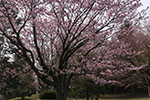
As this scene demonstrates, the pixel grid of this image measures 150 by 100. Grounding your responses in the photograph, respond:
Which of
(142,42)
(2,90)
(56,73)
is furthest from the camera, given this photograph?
(2,90)

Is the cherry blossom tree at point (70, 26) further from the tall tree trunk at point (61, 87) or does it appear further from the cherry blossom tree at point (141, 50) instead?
the cherry blossom tree at point (141, 50)

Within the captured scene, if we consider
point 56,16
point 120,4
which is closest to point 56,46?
point 56,16

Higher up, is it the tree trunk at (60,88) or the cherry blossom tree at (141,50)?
the cherry blossom tree at (141,50)

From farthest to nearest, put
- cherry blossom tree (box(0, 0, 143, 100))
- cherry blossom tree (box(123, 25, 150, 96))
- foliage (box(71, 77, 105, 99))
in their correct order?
foliage (box(71, 77, 105, 99)) → cherry blossom tree (box(123, 25, 150, 96)) → cherry blossom tree (box(0, 0, 143, 100))

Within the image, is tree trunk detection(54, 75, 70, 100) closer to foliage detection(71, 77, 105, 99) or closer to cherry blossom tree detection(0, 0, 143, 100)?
cherry blossom tree detection(0, 0, 143, 100)

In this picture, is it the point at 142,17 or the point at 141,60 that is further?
the point at 141,60

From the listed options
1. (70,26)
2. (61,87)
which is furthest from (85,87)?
(70,26)

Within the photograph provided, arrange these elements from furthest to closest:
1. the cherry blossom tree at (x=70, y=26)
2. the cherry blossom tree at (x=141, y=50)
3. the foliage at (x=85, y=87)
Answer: the foliage at (x=85, y=87) → the cherry blossom tree at (x=141, y=50) → the cherry blossom tree at (x=70, y=26)

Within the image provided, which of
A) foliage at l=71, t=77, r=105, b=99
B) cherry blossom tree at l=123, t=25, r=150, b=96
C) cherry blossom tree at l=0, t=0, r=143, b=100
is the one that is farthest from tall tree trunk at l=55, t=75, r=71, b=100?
foliage at l=71, t=77, r=105, b=99

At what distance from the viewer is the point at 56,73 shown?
5.35 metres

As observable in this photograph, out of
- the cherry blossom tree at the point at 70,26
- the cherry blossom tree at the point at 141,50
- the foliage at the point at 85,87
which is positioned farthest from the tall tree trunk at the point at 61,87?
the foliage at the point at 85,87

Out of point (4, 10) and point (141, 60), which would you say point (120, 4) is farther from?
point (141, 60)

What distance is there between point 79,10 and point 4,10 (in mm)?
2248

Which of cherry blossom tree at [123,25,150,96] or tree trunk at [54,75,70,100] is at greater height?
cherry blossom tree at [123,25,150,96]
